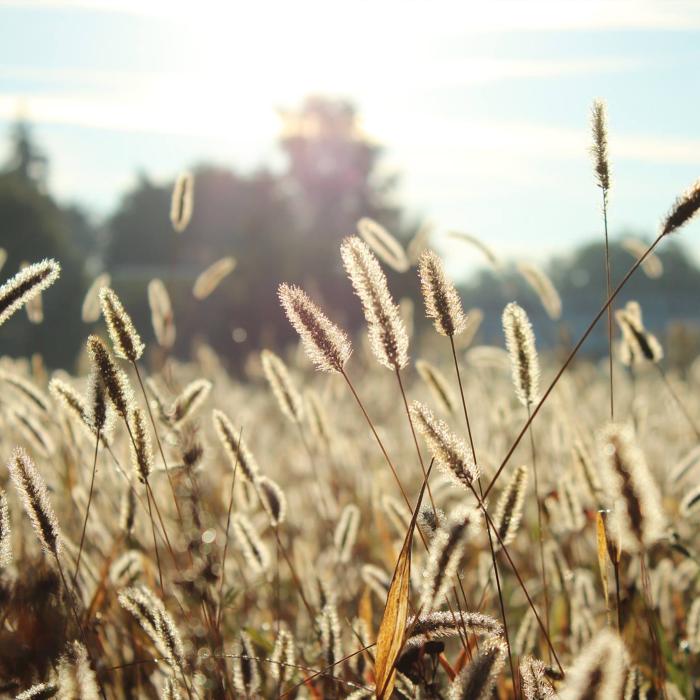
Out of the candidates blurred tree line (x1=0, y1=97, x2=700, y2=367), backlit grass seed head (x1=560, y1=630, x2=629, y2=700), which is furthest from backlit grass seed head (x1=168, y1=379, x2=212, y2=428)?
blurred tree line (x1=0, y1=97, x2=700, y2=367)

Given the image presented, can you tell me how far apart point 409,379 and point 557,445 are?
822cm

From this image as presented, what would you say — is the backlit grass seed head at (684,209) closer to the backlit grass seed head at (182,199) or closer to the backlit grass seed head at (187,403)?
the backlit grass seed head at (187,403)

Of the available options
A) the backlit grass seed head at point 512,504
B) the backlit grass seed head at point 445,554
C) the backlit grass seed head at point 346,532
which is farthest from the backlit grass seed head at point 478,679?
the backlit grass seed head at point 346,532

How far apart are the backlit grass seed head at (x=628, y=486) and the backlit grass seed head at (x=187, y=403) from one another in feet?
3.55

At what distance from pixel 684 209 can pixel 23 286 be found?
1141mm

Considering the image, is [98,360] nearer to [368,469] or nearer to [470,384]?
[368,469]

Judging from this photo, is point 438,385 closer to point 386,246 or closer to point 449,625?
point 386,246

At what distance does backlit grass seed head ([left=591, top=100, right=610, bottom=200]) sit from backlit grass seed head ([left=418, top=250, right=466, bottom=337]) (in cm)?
33

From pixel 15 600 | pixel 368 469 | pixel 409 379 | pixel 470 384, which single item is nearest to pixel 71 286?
pixel 409 379

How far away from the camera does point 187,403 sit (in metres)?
1.79

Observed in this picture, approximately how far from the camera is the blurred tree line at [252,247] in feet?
71.3

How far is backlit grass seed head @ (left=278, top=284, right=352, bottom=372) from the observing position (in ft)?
4.01

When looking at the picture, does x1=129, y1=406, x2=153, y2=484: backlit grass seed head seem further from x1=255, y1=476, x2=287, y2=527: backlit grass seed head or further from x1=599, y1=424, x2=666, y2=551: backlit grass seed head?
x1=599, y1=424, x2=666, y2=551: backlit grass seed head

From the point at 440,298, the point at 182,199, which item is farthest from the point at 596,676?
the point at 182,199
